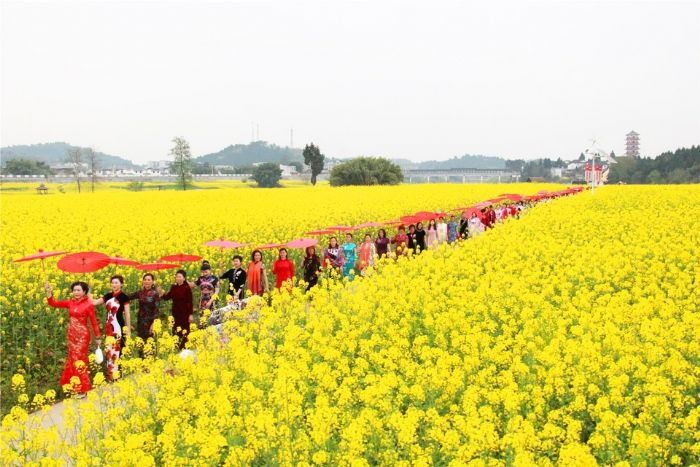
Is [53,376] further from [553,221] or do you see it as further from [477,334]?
[553,221]

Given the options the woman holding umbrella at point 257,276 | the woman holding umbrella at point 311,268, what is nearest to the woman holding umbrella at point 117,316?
the woman holding umbrella at point 257,276

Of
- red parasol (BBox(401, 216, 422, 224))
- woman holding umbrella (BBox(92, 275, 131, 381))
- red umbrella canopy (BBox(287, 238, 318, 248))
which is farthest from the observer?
red parasol (BBox(401, 216, 422, 224))

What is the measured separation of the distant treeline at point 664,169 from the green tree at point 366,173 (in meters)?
47.8

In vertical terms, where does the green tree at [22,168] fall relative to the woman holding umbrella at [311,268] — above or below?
above

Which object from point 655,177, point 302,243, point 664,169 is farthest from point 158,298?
point 664,169

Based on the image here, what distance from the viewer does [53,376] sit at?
10234 mm

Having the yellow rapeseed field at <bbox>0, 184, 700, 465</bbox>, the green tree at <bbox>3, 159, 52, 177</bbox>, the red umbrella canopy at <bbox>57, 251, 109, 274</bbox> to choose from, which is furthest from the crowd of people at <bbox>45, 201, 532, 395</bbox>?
the green tree at <bbox>3, 159, 52, 177</bbox>

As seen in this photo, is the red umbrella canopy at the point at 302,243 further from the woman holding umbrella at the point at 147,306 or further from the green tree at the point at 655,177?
the green tree at the point at 655,177

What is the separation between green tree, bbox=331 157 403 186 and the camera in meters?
77.6

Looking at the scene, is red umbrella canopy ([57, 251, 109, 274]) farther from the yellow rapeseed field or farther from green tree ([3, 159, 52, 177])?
green tree ([3, 159, 52, 177])

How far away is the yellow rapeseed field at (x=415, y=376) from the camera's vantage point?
203 inches

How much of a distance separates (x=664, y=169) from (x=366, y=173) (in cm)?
5627

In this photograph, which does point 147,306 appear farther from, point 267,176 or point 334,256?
point 267,176

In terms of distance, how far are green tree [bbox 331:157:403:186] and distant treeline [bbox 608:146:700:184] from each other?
4777cm
